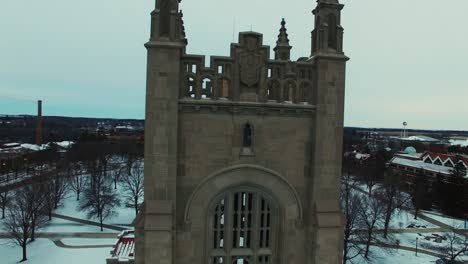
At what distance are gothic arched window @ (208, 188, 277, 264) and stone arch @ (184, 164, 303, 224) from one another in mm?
272

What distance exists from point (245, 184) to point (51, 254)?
32819 millimetres

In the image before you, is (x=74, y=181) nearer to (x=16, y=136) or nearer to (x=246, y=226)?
(x=246, y=226)

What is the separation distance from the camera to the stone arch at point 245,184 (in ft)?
32.2

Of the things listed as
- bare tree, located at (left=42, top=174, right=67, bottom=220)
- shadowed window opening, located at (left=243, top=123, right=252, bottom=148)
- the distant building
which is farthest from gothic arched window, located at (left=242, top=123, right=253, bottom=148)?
the distant building

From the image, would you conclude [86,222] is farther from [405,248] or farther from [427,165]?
[427,165]

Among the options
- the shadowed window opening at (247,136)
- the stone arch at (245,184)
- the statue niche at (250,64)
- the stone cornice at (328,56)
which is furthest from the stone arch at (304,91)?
the stone arch at (245,184)

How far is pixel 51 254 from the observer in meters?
35.7

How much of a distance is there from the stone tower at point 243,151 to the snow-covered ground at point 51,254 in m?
27.3

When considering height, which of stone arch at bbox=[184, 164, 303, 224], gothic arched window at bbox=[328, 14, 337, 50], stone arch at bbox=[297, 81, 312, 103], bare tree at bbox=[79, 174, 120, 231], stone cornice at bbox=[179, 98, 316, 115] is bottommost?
bare tree at bbox=[79, 174, 120, 231]

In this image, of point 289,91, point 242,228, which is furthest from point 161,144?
point 289,91

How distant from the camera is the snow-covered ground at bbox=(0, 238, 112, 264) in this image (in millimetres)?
34000

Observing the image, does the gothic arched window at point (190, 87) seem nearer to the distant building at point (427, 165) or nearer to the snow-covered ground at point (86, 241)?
the snow-covered ground at point (86, 241)

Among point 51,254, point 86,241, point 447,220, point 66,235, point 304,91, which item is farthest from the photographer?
point 447,220

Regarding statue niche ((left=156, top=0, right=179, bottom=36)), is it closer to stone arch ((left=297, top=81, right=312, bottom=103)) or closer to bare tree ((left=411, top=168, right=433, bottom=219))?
stone arch ((left=297, top=81, right=312, bottom=103))
